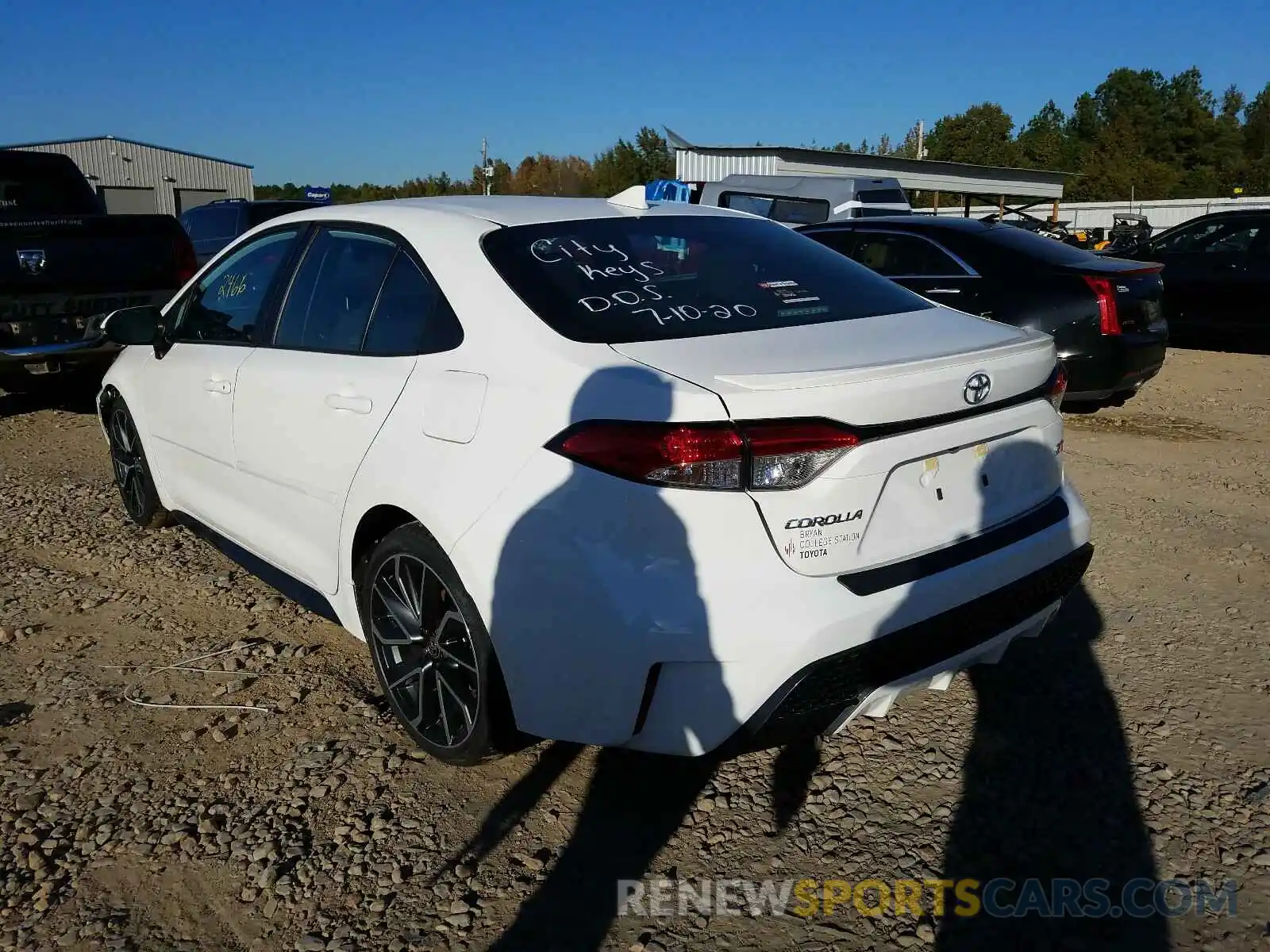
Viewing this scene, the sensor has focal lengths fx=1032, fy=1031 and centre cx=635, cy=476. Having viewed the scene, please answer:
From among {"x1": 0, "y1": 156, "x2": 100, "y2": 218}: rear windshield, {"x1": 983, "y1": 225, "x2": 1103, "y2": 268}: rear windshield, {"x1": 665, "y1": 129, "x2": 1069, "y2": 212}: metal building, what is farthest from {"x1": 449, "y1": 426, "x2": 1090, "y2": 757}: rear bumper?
{"x1": 665, "y1": 129, "x2": 1069, "y2": 212}: metal building

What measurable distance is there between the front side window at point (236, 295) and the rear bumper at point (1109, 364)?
17.0 feet

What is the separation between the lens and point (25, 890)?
259cm

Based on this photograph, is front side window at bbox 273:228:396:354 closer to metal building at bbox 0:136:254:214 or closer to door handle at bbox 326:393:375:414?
door handle at bbox 326:393:375:414

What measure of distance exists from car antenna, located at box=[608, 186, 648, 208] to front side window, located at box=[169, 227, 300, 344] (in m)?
1.20

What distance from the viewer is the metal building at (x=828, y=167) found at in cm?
3156

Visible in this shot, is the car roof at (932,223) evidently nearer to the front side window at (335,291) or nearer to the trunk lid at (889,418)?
the trunk lid at (889,418)

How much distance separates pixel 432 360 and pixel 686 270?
2.70 ft

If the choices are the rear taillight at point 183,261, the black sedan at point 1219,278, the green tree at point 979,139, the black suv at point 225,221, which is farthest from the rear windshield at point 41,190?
the green tree at point 979,139

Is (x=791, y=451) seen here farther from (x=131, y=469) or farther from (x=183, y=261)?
(x=183, y=261)

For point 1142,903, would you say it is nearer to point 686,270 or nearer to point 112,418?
point 686,270

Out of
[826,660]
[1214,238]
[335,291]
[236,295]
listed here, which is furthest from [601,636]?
[1214,238]

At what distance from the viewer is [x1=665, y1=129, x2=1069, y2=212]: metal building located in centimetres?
3156

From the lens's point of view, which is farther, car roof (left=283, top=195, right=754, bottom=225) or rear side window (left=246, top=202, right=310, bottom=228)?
rear side window (left=246, top=202, right=310, bottom=228)

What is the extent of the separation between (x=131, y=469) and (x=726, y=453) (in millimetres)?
4009
